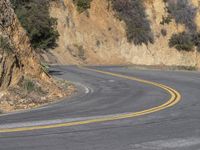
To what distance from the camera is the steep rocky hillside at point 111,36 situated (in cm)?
5309

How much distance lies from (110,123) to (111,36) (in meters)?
43.9

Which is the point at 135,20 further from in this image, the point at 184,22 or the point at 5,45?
the point at 5,45

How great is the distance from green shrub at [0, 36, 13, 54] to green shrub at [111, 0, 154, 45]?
3803cm

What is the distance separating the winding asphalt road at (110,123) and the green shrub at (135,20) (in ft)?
117

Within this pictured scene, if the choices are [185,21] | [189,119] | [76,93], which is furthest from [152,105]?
[185,21]

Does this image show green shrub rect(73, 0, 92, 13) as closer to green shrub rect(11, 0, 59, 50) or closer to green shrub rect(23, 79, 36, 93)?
green shrub rect(11, 0, 59, 50)

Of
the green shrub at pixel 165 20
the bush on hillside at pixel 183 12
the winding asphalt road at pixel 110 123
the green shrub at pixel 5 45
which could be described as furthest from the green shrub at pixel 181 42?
the green shrub at pixel 5 45

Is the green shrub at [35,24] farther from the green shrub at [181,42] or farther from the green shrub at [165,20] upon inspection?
the green shrub at [165,20]

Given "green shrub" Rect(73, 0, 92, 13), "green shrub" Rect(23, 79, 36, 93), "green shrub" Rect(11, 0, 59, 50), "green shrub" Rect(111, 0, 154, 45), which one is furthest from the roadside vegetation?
"green shrub" Rect(23, 79, 36, 93)

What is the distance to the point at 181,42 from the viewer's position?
5894cm

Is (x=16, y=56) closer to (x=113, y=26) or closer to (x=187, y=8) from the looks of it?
(x=113, y=26)

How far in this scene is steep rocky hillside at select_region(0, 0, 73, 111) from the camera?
18.0 m

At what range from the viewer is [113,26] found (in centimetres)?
5762

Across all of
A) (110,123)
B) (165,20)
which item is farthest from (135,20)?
(110,123)
